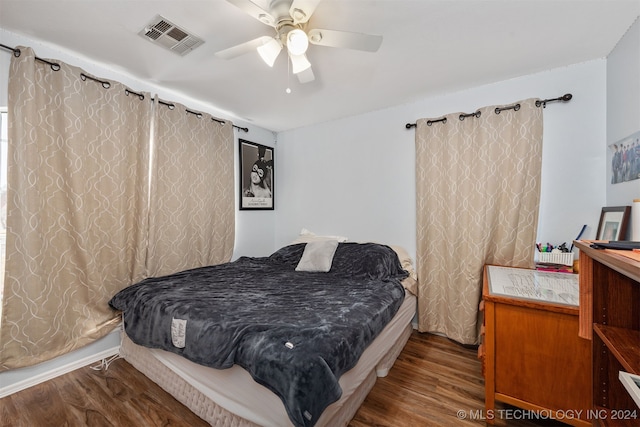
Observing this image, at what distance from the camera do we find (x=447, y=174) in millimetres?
2629

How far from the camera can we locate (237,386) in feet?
4.65

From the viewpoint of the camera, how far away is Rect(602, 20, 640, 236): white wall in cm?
165

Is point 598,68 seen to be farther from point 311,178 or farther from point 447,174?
point 311,178

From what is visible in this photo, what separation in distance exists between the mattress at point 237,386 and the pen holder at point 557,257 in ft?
4.18

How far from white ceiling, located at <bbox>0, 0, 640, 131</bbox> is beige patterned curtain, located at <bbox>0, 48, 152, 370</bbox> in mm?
381

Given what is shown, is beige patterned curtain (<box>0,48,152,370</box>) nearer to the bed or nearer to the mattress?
the bed

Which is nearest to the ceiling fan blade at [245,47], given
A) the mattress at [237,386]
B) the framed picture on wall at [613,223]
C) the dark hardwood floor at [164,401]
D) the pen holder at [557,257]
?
the mattress at [237,386]

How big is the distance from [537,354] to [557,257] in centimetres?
103

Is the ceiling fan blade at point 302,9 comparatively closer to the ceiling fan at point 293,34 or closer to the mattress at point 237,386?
the ceiling fan at point 293,34

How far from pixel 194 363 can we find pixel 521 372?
1.89 metres

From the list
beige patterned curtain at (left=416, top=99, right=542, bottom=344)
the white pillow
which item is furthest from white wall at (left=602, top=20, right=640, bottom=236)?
the white pillow

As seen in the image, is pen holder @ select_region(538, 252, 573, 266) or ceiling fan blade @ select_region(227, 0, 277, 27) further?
pen holder @ select_region(538, 252, 573, 266)

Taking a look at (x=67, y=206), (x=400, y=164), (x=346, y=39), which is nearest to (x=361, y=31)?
(x=346, y=39)

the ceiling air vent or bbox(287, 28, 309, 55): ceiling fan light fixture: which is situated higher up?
the ceiling air vent
